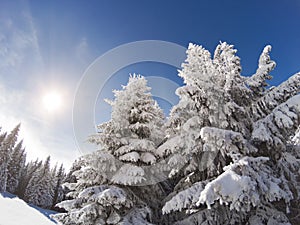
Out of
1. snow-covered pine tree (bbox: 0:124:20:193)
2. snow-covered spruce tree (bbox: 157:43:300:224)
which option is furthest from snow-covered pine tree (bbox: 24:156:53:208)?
A: snow-covered spruce tree (bbox: 157:43:300:224)

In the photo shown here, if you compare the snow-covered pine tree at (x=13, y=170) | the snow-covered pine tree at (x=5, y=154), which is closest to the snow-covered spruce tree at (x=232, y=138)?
the snow-covered pine tree at (x=5, y=154)

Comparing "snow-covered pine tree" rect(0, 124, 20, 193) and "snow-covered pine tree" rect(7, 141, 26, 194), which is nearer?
"snow-covered pine tree" rect(0, 124, 20, 193)

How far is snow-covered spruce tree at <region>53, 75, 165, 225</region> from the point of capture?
6.19m

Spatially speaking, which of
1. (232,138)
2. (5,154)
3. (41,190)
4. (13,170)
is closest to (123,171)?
(232,138)

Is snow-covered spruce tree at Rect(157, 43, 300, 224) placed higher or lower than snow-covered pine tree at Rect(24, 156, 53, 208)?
lower

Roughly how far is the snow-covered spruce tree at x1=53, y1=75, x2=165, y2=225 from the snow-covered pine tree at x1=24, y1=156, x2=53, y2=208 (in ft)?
124

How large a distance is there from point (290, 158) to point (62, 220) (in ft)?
22.2

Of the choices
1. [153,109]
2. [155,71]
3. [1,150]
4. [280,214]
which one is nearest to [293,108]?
[280,214]

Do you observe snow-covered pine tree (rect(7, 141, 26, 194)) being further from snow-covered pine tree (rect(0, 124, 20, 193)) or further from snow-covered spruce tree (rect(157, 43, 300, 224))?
snow-covered spruce tree (rect(157, 43, 300, 224))

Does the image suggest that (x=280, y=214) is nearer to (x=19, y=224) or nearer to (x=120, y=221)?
(x=120, y=221)

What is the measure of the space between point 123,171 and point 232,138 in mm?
3313

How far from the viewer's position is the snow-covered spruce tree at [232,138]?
5.57 meters

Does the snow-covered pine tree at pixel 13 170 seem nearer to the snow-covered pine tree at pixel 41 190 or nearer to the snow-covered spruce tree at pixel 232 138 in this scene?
the snow-covered pine tree at pixel 41 190

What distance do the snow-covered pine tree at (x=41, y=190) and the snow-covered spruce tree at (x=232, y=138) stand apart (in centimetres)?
3968
